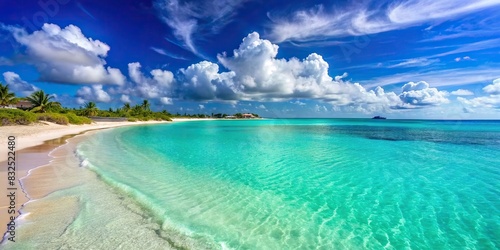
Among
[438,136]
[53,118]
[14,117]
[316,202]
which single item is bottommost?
[316,202]

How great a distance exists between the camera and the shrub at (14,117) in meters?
32.8

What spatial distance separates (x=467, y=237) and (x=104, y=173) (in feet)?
46.7

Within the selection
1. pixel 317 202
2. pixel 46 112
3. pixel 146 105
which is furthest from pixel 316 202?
pixel 146 105

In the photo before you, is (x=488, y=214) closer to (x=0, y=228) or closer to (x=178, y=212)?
(x=178, y=212)

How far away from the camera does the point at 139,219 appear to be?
6.87 m

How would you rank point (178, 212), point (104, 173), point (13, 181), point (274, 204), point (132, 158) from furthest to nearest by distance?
1. point (132, 158)
2. point (104, 173)
3. point (13, 181)
4. point (274, 204)
5. point (178, 212)

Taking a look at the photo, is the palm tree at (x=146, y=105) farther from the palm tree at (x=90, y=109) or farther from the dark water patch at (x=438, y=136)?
the dark water patch at (x=438, y=136)

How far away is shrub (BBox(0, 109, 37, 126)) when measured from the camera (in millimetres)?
32781

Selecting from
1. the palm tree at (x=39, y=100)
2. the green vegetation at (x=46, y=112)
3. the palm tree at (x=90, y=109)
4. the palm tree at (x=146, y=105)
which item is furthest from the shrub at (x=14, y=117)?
the palm tree at (x=146, y=105)

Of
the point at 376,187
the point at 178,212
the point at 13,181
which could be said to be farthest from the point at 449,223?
the point at 13,181

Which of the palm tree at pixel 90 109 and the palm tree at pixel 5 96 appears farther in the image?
the palm tree at pixel 90 109

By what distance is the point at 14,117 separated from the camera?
35.0m

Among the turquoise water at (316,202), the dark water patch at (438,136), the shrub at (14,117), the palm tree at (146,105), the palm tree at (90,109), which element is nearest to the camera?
the turquoise water at (316,202)

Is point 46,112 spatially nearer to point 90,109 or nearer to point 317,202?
point 90,109
